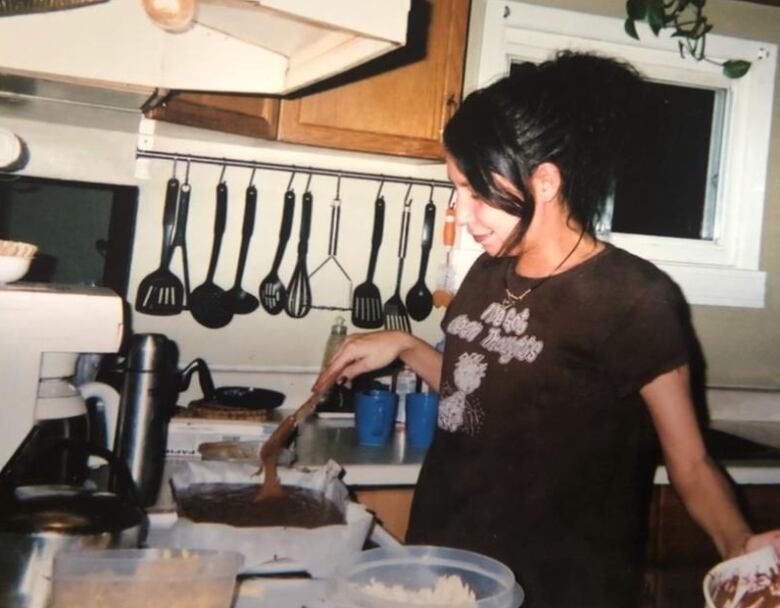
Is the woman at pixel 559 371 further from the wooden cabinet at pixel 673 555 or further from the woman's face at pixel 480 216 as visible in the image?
the wooden cabinet at pixel 673 555

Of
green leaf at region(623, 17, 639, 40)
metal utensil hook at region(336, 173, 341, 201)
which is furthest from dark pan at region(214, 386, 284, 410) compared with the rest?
green leaf at region(623, 17, 639, 40)

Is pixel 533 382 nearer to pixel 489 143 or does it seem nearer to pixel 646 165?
pixel 489 143

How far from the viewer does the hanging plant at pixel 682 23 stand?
2424 millimetres

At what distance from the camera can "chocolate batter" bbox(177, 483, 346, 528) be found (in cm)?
114

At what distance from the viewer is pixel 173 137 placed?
2.18 m

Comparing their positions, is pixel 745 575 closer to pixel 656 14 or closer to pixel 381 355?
pixel 381 355

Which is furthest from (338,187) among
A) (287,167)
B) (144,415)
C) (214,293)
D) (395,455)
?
(144,415)

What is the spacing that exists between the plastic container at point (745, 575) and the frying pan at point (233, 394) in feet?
4.30

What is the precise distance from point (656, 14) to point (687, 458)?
1.83 m

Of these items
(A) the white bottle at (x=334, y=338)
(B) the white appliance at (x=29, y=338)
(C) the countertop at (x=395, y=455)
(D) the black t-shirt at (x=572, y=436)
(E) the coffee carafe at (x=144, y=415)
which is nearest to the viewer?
(B) the white appliance at (x=29, y=338)

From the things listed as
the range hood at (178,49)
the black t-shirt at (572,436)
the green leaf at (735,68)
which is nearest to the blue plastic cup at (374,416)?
the black t-shirt at (572,436)

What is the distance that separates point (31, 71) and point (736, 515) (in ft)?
3.85

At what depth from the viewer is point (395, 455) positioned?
6.11 feet

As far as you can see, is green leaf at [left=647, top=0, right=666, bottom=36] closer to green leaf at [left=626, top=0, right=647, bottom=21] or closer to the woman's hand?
green leaf at [left=626, top=0, right=647, bottom=21]
